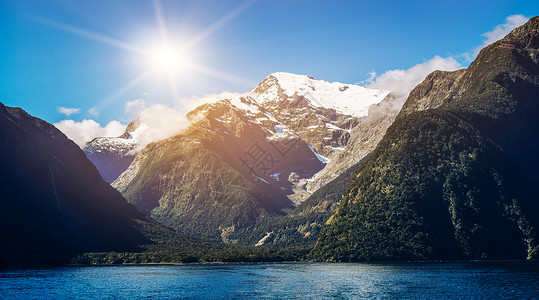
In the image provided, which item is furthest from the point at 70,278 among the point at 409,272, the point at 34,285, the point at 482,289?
the point at 482,289

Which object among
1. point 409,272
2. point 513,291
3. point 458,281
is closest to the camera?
point 513,291

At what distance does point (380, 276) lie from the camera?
573 feet

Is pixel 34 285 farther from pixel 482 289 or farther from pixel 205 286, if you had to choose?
pixel 482 289

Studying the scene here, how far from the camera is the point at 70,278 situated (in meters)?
184

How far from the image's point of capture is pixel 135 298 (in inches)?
5005

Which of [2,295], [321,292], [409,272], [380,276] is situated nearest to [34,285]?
[2,295]

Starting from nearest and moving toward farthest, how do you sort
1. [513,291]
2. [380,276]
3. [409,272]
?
1. [513,291]
2. [380,276]
3. [409,272]

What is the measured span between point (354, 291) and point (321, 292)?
10.2m

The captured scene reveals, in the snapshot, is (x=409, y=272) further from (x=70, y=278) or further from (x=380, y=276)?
(x=70, y=278)

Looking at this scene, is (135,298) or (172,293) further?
(172,293)

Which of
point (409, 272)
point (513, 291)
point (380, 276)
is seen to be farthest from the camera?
point (409, 272)

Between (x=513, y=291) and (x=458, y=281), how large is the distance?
28.1 m

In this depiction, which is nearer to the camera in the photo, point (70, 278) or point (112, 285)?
point (112, 285)

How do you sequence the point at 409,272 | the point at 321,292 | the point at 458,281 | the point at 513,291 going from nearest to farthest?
the point at 513,291
the point at 321,292
the point at 458,281
the point at 409,272
